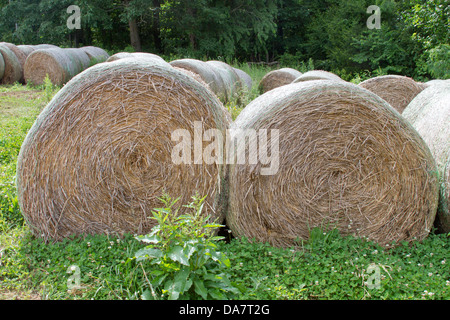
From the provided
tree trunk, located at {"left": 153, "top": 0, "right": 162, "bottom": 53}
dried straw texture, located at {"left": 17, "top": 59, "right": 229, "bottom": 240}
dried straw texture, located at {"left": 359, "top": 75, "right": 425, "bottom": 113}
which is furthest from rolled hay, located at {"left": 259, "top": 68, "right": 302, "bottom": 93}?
tree trunk, located at {"left": 153, "top": 0, "right": 162, "bottom": 53}

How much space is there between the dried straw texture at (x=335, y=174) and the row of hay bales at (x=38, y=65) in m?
10.6

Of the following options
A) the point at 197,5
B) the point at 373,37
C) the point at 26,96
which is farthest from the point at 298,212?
the point at 197,5

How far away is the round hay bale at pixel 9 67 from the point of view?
42.9ft

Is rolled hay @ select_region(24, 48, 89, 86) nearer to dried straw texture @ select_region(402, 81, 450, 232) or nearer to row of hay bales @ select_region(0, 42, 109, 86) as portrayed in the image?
row of hay bales @ select_region(0, 42, 109, 86)

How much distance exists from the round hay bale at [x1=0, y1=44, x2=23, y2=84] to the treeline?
6.59 metres

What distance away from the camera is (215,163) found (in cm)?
357

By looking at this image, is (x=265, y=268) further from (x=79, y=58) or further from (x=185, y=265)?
(x=79, y=58)

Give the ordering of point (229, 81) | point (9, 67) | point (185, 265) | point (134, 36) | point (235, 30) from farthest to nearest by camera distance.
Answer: point (235, 30), point (134, 36), point (9, 67), point (229, 81), point (185, 265)

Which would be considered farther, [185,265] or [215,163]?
[215,163]

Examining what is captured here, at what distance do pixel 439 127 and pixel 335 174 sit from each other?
1392 mm

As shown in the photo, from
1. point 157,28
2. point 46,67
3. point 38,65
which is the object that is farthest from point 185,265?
point 157,28

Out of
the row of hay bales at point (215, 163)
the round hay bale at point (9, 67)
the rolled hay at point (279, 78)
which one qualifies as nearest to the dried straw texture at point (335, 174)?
the row of hay bales at point (215, 163)
